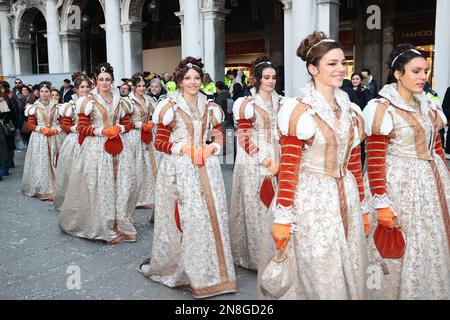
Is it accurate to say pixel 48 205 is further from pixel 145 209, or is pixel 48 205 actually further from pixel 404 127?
pixel 404 127

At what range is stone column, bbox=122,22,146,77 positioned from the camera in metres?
15.8

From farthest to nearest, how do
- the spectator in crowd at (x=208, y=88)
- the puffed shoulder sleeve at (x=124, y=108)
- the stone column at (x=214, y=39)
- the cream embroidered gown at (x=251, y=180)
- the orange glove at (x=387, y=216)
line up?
the stone column at (x=214, y=39) < the spectator in crowd at (x=208, y=88) < the puffed shoulder sleeve at (x=124, y=108) < the cream embroidered gown at (x=251, y=180) < the orange glove at (x=387, y=216)

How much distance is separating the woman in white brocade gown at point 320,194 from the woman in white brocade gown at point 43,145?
604cm

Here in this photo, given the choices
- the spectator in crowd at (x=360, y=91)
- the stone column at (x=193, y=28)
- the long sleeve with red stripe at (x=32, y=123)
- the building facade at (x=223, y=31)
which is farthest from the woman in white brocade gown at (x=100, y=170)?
the stone column at (x=193, y=28)

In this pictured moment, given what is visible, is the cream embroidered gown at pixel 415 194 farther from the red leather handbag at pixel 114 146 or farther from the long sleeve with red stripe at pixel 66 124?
the long sleeve with red stripe at pixel 66 124

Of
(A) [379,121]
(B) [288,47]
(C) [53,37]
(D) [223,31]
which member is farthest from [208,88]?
(C) [53,37]

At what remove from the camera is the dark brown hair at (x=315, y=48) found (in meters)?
2.59

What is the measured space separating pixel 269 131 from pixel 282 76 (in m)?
8.64

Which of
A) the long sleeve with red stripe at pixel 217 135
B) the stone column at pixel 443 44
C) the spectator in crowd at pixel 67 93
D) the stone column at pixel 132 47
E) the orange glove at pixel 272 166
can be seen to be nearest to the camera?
the orange glove at pixel 272 166

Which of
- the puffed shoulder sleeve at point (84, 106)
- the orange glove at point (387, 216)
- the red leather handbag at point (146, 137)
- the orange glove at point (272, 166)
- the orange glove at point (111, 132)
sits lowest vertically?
the orange glove at point (387, 216)

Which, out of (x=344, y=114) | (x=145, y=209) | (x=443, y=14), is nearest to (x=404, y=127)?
(x=344, y=114)

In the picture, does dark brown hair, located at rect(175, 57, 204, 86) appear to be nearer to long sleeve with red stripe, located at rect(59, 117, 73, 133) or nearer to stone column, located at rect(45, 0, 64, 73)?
long sleeve with red stripe, located at rect(59, 117, 73, 133)

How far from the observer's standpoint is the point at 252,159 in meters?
4.34

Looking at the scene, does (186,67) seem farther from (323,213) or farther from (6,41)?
(6,41)
